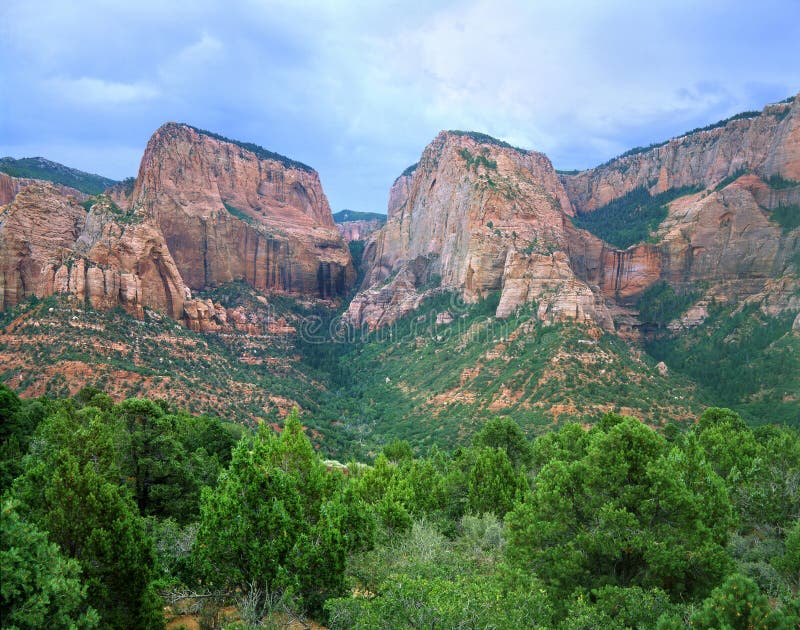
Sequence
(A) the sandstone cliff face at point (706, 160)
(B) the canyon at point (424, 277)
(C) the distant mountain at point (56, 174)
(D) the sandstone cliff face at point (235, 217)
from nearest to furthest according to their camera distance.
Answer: (B) the canyon at point (424, 277), (A) the sandstone cliff face at point (706, 160), (D) the sandstone cliff face at point (235, 217), (C) the distant mountain at point (56, 174)

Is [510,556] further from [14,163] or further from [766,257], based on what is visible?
[14,163]

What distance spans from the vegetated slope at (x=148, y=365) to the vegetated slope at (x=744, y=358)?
5074 centimetres

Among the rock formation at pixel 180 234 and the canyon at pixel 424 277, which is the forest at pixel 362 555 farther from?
the rock formation at pixel 180 234

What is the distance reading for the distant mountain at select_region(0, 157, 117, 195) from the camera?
115650 mm

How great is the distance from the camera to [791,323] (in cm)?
6875

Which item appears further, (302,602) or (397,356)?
(397,356)

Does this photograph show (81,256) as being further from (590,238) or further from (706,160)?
(706,160)

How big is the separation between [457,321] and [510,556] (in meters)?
72.7

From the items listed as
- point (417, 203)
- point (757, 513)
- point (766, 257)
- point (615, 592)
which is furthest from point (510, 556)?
point (417, 203)

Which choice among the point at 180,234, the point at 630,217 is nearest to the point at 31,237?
the point at 180,234

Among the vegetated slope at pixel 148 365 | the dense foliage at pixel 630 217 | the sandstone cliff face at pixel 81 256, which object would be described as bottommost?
the vegetated slope at pixel 148 365

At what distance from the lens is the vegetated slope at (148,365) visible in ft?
168

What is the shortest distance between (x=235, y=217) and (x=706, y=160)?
383ft

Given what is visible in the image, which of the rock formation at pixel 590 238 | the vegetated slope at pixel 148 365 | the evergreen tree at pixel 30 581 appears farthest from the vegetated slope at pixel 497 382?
the evergreen tree at pixel 30 581
